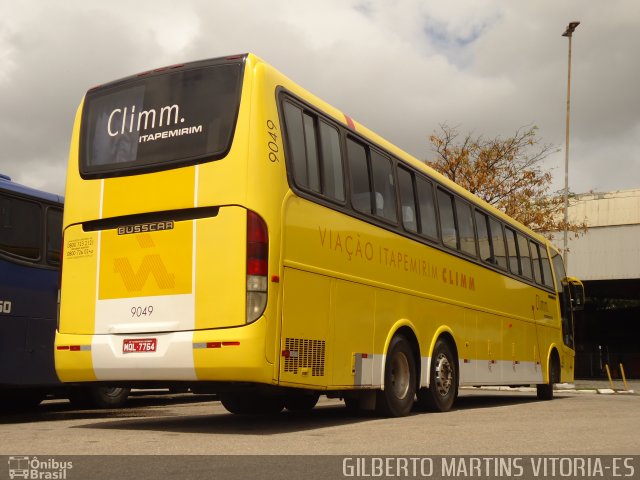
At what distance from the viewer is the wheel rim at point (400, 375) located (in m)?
10.2

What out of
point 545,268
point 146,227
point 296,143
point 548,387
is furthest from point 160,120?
point 548,387

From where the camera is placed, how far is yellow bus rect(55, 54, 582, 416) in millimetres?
7727

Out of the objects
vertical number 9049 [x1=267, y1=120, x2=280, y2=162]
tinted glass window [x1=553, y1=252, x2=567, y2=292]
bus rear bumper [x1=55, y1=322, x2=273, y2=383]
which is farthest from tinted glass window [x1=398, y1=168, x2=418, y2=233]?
tinted glass window [x1=553, y1=252, x2=567, y2=292]

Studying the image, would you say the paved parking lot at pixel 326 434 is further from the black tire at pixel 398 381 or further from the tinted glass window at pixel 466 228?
the tinted glass window at pixel 466 228

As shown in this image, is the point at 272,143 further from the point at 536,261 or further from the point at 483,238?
the point at 536,261

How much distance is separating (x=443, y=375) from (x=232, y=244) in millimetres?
4877

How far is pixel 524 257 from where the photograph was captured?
1611 centimetres

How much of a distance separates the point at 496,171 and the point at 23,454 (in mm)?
29319

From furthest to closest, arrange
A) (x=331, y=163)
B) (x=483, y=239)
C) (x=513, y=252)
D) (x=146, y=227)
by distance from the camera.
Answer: (x=513, y=252) → (x=483, y=239) → (x=331, y=163) → (x=146, y=227)

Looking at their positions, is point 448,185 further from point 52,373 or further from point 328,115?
point 52,373

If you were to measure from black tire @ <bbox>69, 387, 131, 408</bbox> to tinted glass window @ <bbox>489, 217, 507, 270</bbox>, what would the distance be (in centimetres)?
645

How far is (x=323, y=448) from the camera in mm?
6828

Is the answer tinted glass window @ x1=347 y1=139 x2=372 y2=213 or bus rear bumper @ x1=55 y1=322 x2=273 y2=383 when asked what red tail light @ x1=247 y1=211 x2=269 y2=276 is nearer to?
bus rear bumper @ x1=55 y1=322 x2=273 y2=383

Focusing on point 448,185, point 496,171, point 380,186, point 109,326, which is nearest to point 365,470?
point 109,326
